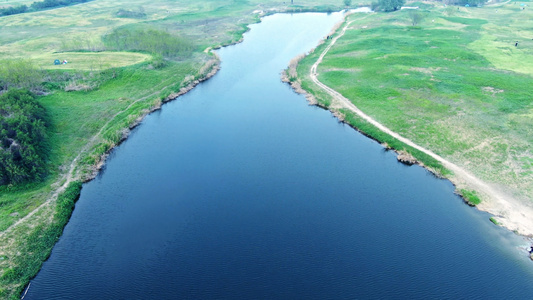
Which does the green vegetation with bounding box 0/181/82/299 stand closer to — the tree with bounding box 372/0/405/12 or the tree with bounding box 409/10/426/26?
the tree with bounding box 409/10/426/26

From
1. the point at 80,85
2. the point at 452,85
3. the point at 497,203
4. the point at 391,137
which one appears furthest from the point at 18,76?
the point at 452,85

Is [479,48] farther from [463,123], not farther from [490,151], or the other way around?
[490,151]

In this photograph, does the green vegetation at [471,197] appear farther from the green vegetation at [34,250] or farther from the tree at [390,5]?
the tree at [390,5]

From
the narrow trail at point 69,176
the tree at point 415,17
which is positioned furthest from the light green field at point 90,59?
the tree at point 415,17

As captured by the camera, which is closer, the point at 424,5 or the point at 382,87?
the point at 382,87

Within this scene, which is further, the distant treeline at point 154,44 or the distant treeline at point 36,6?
the distant treeline at point 36,6

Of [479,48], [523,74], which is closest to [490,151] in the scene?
[523,74]

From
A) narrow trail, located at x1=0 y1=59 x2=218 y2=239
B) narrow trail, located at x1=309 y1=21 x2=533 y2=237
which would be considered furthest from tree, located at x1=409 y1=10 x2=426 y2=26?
narrow trail, located at x1=0 y1=59 x2=218 y2=239
